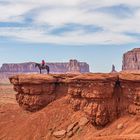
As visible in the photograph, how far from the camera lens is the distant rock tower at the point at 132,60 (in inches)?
5950

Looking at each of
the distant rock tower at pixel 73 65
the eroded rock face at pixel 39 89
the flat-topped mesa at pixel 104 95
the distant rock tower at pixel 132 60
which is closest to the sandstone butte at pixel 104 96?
the flat-topped mesa at pixel 104 95

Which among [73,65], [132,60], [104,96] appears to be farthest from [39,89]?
[73,65]

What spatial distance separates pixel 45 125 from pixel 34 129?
102 centimetres

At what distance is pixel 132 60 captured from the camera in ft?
499

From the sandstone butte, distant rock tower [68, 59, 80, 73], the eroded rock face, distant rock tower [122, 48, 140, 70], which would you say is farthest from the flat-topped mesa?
distant rock tower [68, 59, 80, 73]

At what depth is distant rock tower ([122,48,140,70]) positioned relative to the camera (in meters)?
151

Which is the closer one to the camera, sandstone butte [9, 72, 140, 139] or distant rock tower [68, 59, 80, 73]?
sandstone butte [9, 72, 140, 139]

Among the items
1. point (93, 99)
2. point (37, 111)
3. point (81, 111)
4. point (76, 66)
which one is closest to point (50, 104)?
point (37, 111)

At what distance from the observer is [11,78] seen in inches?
1586

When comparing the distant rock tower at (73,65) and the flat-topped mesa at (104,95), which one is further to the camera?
the distant rock tower at (73,65)

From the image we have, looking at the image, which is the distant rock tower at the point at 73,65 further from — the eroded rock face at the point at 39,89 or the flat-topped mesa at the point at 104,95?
the flat-topped mesa at the point at 104,95

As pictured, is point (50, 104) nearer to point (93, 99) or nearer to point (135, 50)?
point (93, 99)

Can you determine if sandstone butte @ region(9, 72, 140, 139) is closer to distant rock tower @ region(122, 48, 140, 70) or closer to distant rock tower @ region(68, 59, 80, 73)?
distant rock tower @ region(122, 48, 140, 70)

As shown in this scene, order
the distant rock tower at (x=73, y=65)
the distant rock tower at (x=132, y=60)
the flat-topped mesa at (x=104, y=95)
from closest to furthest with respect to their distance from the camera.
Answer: the flat-topped mesa at (x=104, y=95), the distant rock tower at (x=132, y=60), the distant rock tower at (x=73, y=65)
